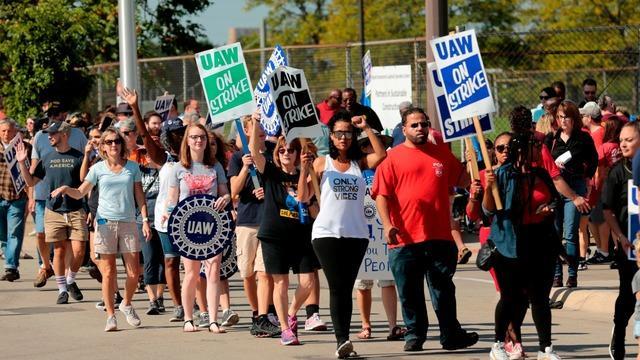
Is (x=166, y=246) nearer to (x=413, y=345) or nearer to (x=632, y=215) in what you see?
(x=413, y=345)

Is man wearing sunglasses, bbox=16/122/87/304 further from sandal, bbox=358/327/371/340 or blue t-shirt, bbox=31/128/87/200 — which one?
sandal, bbox=358/327/371/340

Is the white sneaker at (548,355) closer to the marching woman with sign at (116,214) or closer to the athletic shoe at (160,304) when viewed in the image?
the marching woman with sign at (116,214)

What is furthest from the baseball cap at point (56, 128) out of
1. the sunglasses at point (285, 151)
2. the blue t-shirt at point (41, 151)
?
the sunglasses at point (285, 151)

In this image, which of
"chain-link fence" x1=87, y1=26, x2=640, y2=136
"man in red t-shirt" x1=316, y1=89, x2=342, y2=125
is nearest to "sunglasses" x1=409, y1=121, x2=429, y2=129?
"man in red t-shirt" x1=316, y1=89, x2=342, y2=125

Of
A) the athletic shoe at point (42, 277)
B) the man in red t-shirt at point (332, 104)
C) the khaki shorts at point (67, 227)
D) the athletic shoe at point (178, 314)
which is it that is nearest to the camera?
the athletic shoe at point (178, 314)

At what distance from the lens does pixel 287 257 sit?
11.6 m

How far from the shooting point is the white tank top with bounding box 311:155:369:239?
1080 centimetres

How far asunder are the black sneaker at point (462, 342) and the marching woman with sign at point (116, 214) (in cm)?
311

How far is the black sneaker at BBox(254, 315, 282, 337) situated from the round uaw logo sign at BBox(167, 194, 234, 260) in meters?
0.79

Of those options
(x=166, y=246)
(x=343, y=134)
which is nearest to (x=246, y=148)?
(x=166, y=246)

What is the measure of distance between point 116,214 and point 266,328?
5.88ft

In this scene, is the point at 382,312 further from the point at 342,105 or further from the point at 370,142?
the point at 342,105

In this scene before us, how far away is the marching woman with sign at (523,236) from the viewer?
10195 millimetres

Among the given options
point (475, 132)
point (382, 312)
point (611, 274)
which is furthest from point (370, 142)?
point (611, 274)
